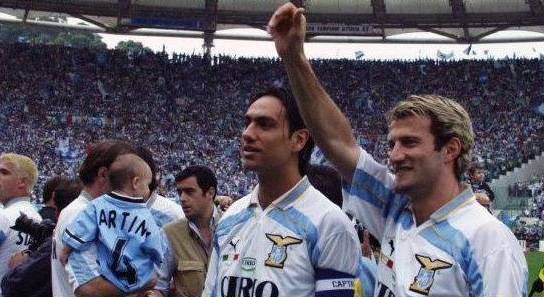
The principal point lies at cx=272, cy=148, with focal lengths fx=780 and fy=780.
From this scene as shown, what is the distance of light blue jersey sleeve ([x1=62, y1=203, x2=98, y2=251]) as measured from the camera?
3.59 meters

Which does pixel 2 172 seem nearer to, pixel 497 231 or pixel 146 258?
pixel 146 258

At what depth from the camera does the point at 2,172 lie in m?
5.56

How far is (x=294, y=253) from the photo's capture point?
297cm

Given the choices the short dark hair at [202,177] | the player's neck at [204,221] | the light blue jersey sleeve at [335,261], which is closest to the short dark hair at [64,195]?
the short dark hair at [202,177]

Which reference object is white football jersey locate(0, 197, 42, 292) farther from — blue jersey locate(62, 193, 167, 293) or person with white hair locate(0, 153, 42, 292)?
blue jersey locate(62, 193, 167, 293)

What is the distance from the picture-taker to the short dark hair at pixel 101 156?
395 cm

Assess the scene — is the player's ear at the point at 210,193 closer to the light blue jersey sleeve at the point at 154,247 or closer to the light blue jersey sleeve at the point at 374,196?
the light blue jersey sleeve at the point at 154,247

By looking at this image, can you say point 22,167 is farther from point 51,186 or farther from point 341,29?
point 341,29

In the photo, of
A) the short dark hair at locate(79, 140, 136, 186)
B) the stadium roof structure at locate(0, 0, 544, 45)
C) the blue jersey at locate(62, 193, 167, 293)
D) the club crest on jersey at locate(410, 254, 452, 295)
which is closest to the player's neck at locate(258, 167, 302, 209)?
the club crest on jersey at locate(410, 254, 452, 295)

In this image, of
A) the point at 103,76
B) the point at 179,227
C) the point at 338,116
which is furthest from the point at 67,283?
the point at 103,76

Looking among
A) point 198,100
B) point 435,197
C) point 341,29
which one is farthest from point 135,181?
point 198,100

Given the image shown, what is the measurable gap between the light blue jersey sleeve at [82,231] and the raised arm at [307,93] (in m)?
1.22

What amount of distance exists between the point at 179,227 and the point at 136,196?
3.53 feet

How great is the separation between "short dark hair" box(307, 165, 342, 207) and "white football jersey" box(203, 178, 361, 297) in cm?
62
